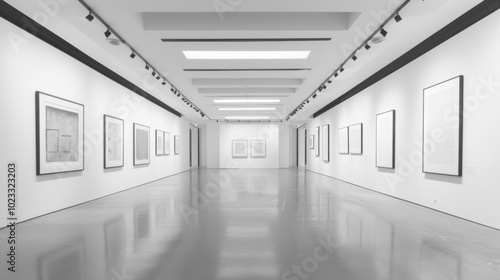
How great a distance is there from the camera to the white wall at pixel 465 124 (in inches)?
210

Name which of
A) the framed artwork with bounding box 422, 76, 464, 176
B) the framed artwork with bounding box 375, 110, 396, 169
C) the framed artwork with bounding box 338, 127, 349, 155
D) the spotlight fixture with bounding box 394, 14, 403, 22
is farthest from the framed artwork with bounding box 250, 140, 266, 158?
the spotlight fixture with bounding box 394, 14, 403, 22

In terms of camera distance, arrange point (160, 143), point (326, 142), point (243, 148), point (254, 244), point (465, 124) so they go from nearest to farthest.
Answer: point (254, 244) → point (465, 124) → point (160, 143) → point (326, 142) → point (243, 148)

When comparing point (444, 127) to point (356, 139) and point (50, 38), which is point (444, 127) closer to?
point (356, 139)

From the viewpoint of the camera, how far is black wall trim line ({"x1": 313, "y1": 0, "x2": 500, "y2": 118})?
541cm

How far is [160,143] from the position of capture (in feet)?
50.5

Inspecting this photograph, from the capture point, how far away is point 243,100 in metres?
14.5

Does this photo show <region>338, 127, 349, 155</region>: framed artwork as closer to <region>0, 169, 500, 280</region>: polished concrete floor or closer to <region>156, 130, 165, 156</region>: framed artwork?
<region>0, 169, 500, 280</region>: polished concrete floor

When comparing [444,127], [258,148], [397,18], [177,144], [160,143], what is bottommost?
[258,148]

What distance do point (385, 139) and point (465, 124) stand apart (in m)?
3.47

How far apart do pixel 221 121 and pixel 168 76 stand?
13915 mm

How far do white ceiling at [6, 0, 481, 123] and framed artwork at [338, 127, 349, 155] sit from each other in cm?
431

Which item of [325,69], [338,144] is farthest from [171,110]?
[325,69]

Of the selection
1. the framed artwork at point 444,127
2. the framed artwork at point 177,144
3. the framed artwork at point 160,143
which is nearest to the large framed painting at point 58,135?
the framed artwork at point 160,143

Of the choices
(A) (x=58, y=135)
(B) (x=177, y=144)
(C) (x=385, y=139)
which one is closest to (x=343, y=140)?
(C) (x=385, y=139)
